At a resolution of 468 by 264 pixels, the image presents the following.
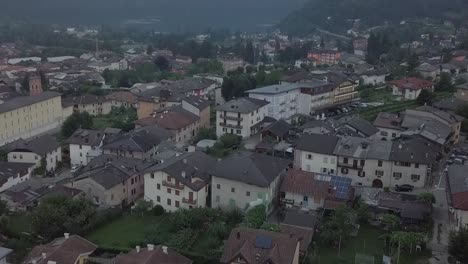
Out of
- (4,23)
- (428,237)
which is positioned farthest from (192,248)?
(4,23)

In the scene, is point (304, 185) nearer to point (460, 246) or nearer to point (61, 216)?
point (460, 246)

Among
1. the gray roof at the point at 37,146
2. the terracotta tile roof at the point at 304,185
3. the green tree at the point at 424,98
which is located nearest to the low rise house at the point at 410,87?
the green tree at the point at 424,98

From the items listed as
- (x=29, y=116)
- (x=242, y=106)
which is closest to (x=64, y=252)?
(x=242, y=106)

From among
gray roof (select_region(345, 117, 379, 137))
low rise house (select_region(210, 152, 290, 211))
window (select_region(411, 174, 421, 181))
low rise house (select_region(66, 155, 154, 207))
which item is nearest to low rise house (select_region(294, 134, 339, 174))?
low rise house (select_region(210, 152, 290, 211))

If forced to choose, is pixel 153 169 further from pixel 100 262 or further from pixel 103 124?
pixel 103 124

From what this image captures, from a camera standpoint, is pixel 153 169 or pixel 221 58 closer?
pixel 153 169
